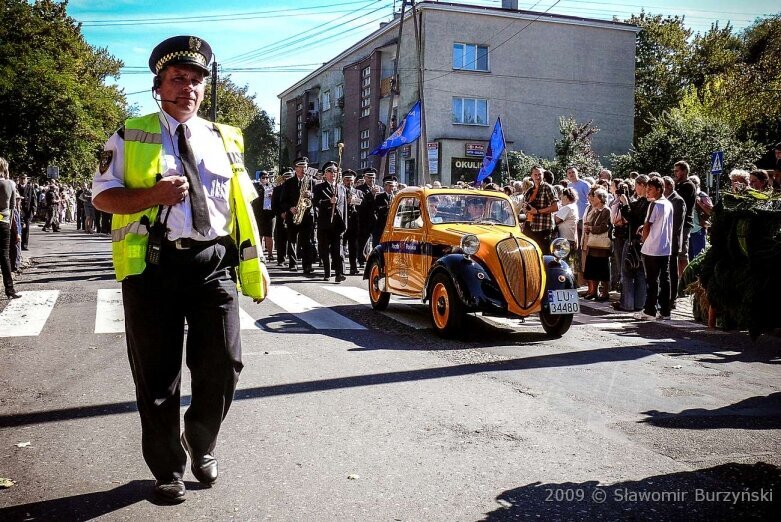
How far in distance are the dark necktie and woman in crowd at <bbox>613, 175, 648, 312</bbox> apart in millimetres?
8270

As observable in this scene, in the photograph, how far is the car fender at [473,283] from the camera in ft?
27.9

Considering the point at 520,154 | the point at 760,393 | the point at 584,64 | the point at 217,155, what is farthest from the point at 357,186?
the point at 584,64

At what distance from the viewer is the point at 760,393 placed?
Result: 248 inches

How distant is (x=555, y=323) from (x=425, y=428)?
13.5 ft

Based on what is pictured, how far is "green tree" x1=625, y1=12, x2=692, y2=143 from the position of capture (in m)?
49.8

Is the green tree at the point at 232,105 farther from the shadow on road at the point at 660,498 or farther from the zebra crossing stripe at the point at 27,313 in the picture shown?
the shadow on road at the point at 660,498

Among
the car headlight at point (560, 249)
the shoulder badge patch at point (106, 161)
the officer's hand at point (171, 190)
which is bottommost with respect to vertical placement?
the car headlight at point (560, 249)

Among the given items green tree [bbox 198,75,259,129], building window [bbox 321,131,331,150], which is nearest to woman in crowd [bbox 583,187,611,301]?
building window [bbox 321,131,331,150]

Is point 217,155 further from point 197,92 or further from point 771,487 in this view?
point 771,487

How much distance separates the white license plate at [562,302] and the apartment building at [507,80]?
2815 cm

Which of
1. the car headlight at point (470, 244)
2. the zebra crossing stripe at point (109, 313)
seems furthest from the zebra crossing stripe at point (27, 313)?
the car headlight at point (470, 244)

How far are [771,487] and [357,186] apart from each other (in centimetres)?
1552

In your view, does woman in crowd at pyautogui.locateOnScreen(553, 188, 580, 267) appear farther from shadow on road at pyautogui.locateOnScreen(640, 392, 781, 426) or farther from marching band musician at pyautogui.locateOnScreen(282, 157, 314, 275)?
shadow on road at pyautogui.locateOnScreen(640, 392, 781, 426)

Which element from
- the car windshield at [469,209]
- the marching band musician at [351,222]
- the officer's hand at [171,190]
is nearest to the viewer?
the officer's hand at [171,190]
